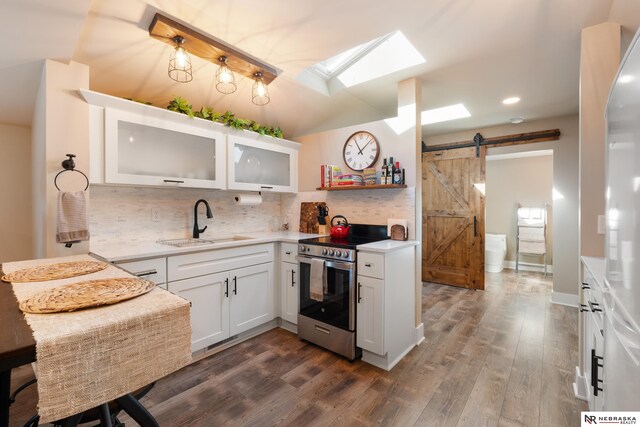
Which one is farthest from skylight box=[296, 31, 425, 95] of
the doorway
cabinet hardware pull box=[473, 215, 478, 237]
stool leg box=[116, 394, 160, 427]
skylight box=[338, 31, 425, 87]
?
the doorway

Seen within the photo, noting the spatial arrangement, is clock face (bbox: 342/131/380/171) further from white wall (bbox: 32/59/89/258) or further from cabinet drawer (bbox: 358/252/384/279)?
white wall (bbox: 32/59/89/258)

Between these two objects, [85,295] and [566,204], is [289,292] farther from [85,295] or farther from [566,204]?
[566,204]

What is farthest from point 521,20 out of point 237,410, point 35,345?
point 237,410

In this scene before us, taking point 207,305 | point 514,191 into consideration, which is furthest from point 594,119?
point 514,191

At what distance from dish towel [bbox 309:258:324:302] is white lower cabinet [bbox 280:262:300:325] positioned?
28 cm

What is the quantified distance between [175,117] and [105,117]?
1.64 feet

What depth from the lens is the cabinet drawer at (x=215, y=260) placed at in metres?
2.12

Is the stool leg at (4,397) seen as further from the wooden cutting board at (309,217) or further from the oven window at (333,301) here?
the wooden cutting board at (309,217)

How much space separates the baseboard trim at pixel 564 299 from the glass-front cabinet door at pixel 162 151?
433 cm

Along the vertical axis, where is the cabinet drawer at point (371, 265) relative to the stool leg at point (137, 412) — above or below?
above

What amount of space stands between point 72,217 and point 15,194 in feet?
5.41

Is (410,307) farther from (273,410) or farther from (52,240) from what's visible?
(52,240)

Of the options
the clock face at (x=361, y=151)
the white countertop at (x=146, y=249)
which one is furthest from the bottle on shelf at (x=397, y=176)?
the white countertop at (x=146, y=249)

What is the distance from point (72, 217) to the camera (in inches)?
70.3
